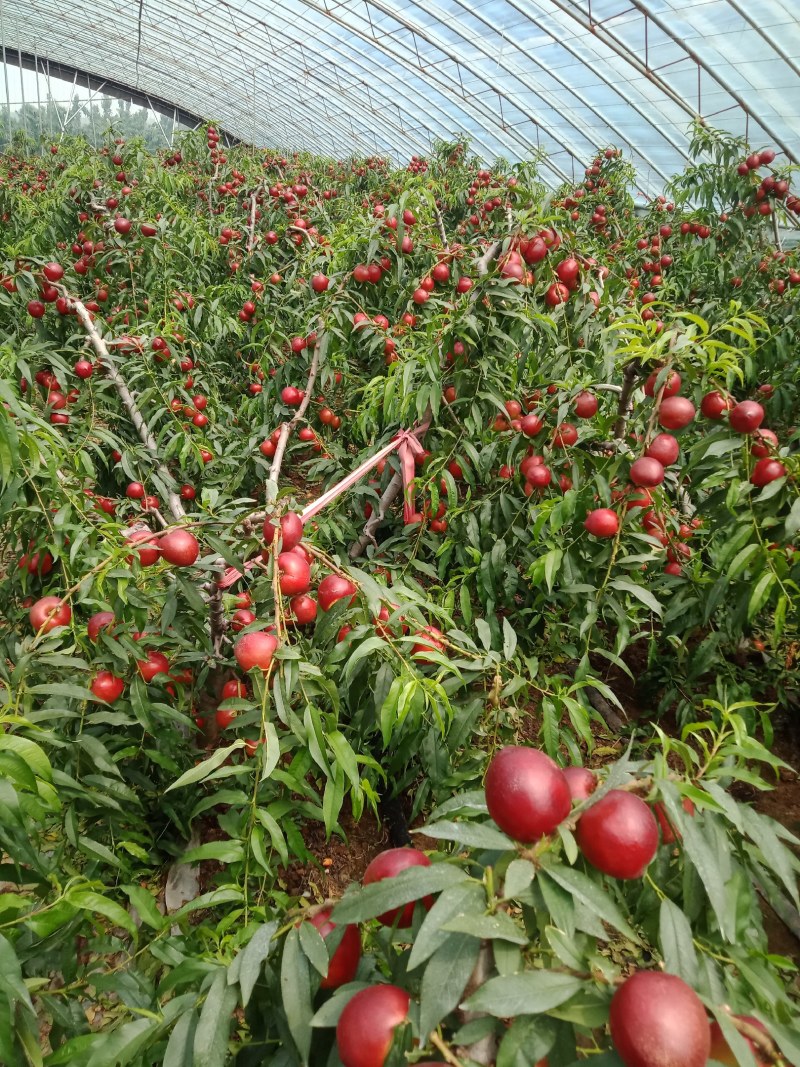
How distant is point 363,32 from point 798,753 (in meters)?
16.6

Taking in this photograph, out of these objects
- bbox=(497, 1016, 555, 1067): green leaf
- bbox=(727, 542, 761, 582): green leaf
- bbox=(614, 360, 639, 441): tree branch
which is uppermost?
bbox=(614, 360, 639, 441): tree branch

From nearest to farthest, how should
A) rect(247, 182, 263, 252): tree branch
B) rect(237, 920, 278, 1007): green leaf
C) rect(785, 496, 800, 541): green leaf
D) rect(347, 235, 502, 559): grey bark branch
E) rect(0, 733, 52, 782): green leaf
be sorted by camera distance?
rect(237, 920, 278, 1007): green leaf, rect(0, 733, 52, 782): green leaf, rect(785, 496, 800, 541): green leaf, rect(347, 235, 502, 559): grey bark branch, rect(247, 182, 263, 252): tree branch

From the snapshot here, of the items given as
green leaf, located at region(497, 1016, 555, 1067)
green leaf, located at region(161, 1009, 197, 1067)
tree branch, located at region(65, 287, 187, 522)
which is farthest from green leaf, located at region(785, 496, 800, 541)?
tree branch, located at region(65, 287, 187, 522)

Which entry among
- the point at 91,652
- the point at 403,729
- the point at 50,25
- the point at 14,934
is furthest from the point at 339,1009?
the point at 50,25

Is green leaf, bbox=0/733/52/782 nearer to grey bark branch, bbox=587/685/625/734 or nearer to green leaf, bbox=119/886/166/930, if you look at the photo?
green leaf, bbox=119/886/166/930

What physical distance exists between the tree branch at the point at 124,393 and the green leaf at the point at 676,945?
2525 mm

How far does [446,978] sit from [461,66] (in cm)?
1542

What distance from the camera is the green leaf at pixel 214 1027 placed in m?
0.73

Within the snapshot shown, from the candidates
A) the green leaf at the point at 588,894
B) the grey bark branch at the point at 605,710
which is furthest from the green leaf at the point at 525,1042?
the grey bark branch at the point at 605,710

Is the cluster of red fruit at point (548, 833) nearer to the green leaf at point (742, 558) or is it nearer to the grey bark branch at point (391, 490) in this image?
the green leaf at point (742, 558)

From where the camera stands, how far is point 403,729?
151 cm

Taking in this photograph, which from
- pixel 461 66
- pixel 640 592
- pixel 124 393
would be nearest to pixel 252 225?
pixel 124 393

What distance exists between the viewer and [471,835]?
0.67 metres

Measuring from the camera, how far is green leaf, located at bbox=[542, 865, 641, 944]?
0.61 meters
